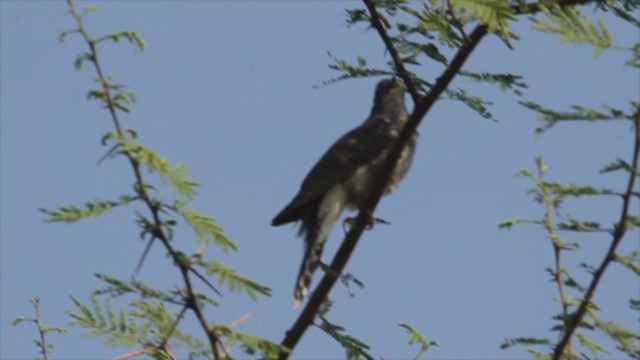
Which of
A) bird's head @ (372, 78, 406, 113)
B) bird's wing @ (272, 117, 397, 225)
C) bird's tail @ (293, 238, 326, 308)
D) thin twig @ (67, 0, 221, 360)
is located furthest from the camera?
bird's head @ (372, 78, 406, 113)

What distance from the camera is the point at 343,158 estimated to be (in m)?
8.05

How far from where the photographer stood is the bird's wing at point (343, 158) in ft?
24.6

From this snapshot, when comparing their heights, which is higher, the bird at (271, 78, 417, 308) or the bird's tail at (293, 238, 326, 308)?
the bird at (271, 78, 417, 308)

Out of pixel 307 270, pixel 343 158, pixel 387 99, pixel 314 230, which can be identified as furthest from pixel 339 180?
pixel 387 99

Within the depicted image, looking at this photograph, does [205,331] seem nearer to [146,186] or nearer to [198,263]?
[198,263]

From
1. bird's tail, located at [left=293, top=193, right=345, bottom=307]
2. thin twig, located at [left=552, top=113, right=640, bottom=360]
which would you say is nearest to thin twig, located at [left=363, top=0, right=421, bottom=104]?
thin twig, located at [left=552, top=113, right=640, bottom=360]

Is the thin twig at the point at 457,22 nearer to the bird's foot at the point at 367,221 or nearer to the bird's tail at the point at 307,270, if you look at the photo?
the bird's foot at the point at 367,221

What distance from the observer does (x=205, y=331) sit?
328 centimetres

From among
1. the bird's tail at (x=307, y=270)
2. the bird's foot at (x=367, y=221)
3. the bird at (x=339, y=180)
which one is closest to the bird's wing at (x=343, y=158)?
the bird at (x=339, y=180)

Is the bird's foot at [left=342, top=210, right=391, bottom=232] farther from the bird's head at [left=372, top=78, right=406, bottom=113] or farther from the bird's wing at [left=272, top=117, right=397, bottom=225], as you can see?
the bird's head at [left=372, top=78, right=406, bottom=113]

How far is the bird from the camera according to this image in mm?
7078

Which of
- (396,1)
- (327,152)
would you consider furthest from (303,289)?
(396,1)

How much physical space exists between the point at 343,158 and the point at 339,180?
0.94ft

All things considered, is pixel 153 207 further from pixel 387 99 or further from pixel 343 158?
pixel 387 99
